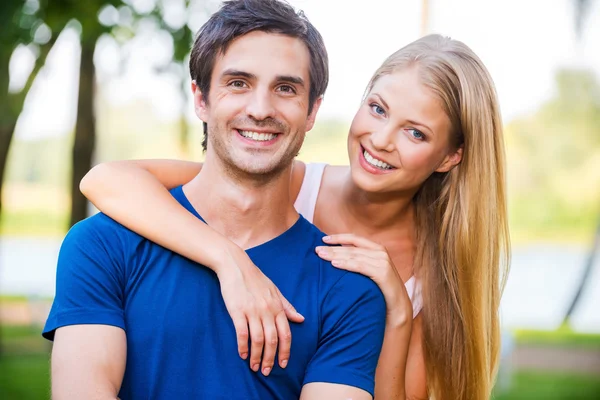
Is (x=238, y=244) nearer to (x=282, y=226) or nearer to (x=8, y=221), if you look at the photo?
(x=282, y=226)

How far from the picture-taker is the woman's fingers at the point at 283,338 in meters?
2.11

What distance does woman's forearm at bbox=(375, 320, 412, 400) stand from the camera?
2.53 m

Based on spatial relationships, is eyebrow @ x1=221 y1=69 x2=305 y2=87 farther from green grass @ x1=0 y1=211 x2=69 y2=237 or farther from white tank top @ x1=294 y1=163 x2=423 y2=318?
green grass @ x1=0 y1=211 x2=69 y2=237

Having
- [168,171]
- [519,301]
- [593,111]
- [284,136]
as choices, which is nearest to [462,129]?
[284,136]

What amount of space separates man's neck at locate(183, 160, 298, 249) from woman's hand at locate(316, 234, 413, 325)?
17 cm

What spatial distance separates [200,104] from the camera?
2.43 m

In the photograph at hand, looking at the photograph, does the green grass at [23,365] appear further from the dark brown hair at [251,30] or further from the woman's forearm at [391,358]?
the dark brown hair at [251,30]

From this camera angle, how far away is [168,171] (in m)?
2.60

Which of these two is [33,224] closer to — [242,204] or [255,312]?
[242,204]

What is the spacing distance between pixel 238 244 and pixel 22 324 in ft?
27.0

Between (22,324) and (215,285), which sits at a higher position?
(215,285)

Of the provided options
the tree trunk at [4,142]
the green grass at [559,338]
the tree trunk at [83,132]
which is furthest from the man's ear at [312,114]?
the green grass at [559,338]

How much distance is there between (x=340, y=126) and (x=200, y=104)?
9.17 metres

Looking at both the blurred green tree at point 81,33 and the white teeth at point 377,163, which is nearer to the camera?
the white teeth at point 377,163
